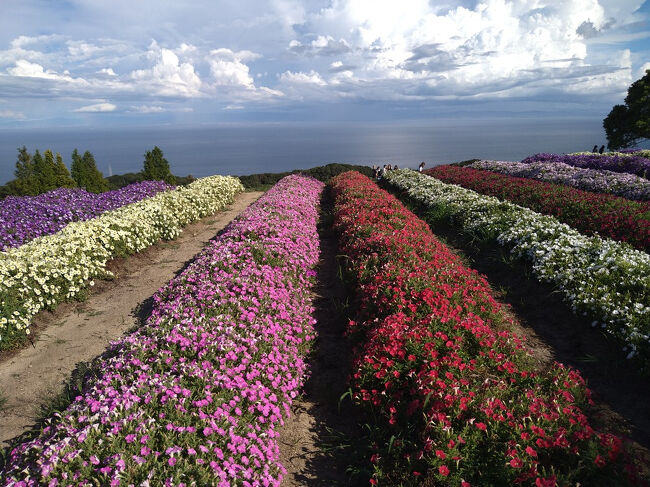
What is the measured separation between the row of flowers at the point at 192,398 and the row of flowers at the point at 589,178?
17433 mm

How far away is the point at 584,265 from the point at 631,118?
4320cm

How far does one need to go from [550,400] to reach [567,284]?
14.3 ft

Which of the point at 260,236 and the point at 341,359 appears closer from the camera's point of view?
the point at 341,359

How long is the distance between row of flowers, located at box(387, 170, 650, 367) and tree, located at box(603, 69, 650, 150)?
3694cm

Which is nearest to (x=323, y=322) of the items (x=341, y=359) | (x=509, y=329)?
(x=341, y=359)

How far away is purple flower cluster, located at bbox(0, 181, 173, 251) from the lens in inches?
487

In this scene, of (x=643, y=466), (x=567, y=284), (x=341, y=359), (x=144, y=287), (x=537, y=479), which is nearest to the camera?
(x=537, y=479)

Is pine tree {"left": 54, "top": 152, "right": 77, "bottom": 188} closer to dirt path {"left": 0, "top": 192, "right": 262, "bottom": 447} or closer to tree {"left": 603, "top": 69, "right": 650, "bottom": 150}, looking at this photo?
dirt path {"left": 0, "top": 192, "right": 262, "bottom": 447}

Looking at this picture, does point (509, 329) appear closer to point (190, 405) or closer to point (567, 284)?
point (567, 284)

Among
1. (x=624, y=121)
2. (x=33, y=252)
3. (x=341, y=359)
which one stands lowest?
(x=341, y=359)

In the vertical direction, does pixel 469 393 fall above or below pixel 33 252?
below

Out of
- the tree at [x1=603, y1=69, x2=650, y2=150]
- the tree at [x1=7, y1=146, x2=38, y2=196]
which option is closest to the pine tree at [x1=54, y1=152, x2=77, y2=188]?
the tree at [x1=7, y1=146, x2=38, y2=196]

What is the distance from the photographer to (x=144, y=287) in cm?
1022

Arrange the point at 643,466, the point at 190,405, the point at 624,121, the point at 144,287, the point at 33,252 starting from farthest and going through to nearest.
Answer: the point at 624,121 → the point at 144,287 → the point at 33,252 → the point at 190,405 → the point at 643,466
